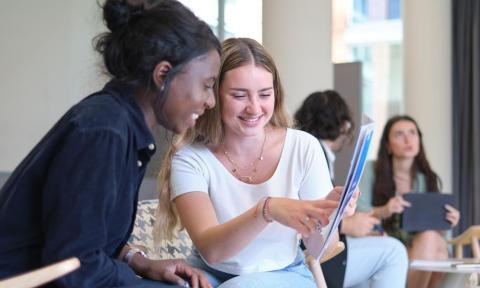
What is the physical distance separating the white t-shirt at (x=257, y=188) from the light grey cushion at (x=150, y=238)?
19.5 inches

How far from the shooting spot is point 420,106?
19.1ft

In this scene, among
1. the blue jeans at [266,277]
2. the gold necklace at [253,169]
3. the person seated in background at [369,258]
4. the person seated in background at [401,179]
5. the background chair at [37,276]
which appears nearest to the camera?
the background chair at [37,276]

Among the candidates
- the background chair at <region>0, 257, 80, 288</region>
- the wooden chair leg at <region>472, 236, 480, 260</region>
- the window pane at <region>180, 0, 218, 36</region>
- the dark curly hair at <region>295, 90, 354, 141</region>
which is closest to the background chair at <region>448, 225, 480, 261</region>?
the wooden chair leg at <region>472, 236, 480, 260</region>

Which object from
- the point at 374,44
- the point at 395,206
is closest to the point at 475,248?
the point at 395,206

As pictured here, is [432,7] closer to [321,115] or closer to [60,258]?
[321,115]

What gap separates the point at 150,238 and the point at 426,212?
1.95 meters

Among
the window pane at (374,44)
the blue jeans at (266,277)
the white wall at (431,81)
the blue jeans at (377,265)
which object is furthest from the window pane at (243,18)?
the blue jeans at (266,277)

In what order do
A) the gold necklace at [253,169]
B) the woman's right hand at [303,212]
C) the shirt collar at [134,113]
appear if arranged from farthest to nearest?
the gold necklace at [253,169]
the woman's right hand at [303,212]
the shirt collar at [134,113]

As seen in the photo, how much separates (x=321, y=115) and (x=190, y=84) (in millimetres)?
2254

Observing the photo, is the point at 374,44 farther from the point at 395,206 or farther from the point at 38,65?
the point at 38,65

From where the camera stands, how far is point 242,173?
→ 189 centimetres

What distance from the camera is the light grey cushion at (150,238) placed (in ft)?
7.57

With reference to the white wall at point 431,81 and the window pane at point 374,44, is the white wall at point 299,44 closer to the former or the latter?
the white wall at point 431,81

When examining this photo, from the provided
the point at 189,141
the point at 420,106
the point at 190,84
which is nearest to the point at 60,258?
the point at 190,84
